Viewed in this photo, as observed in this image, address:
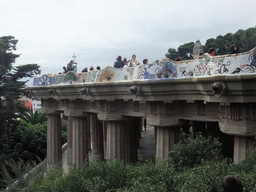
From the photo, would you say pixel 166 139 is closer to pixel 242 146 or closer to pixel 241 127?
pixel 242 146

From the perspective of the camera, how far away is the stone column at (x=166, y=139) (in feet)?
38.5

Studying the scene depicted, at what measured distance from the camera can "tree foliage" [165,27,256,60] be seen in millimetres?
40725

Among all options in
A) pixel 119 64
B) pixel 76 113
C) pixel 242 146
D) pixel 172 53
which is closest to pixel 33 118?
pixel 76 113

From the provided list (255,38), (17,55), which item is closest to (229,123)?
(17,55)

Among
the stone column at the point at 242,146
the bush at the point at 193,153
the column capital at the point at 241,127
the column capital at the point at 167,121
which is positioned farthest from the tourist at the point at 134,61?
the stone column at the point at 242,146

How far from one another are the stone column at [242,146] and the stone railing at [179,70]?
2607 mm

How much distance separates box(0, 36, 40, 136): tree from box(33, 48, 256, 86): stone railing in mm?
13182

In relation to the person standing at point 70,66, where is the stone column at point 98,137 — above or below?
below

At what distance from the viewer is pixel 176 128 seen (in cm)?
1192

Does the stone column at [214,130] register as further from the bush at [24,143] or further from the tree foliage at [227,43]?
the tree foliage at [227,43]

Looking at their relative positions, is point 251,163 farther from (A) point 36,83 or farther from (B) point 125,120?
(A) point 36,83

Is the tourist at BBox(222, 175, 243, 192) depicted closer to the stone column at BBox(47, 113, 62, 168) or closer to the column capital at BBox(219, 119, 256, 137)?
the column capital at BBox(219, 119, 256, 137)

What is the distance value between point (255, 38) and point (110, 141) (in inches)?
1303

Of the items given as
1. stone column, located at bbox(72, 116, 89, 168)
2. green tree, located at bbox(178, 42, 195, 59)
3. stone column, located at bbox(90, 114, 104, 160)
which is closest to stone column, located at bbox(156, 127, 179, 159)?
stone column, located at bbox(72, 116, 89, 168)
